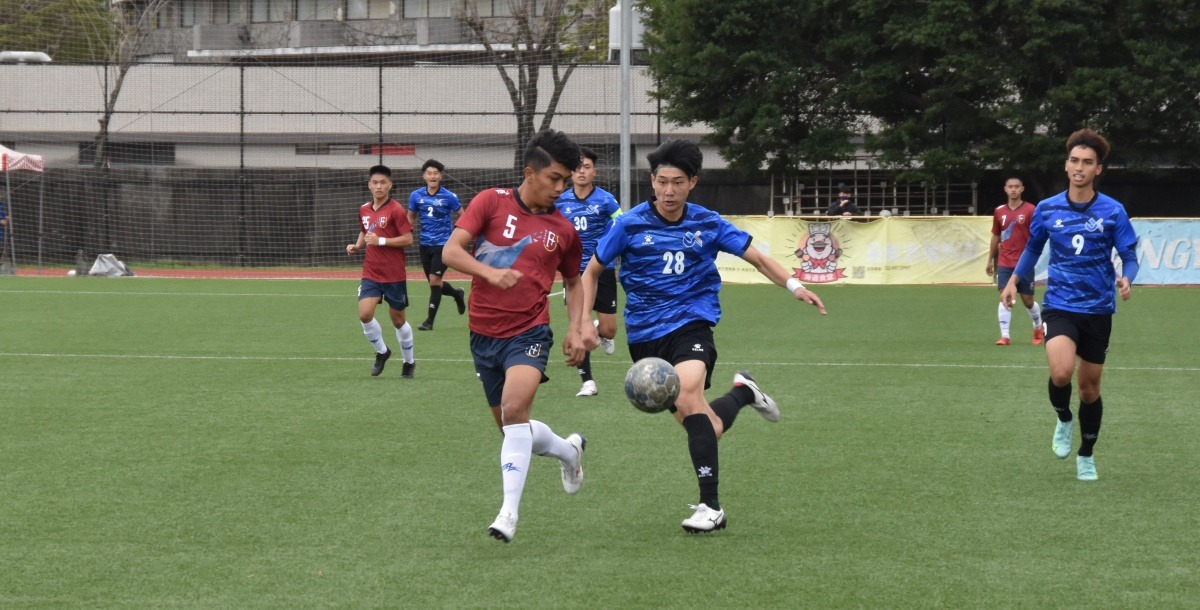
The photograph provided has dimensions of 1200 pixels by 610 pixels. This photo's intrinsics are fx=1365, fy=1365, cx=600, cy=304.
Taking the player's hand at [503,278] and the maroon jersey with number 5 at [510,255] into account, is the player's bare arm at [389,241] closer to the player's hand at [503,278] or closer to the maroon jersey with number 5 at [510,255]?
the maroon jersey with number 5 at [510,255]

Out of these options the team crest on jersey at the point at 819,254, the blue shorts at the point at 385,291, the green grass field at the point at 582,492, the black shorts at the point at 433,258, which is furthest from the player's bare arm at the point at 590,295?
the team crest on jersey at the point at 819,254

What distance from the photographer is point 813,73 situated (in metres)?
31.8

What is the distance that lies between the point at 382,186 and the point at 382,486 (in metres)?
5.52

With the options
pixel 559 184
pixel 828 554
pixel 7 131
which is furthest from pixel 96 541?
pixel 7 131

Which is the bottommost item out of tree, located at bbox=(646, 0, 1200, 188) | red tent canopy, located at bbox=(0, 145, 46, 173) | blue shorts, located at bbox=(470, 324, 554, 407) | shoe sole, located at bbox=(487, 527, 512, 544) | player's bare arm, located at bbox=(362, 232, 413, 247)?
shoe sole, located at bbox=(487, 527, 512, 544)

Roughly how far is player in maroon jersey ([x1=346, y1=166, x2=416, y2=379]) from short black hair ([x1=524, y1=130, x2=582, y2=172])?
20.1ft

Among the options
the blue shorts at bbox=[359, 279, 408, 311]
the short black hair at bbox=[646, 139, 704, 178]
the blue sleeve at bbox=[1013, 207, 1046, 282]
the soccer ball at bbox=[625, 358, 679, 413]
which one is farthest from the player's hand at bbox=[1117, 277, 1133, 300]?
the blue shorts at bbox=[359, 279, 408, 311]

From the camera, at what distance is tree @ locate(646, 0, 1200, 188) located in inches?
1128

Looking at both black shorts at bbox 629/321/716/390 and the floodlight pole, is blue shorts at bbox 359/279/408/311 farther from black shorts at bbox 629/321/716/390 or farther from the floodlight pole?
the floodlight pole

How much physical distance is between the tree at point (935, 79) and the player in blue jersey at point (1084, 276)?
72.3ft

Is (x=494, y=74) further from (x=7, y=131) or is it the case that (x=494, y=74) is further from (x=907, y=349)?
(x=907, y=349)

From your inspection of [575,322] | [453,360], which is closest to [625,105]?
[453,360]

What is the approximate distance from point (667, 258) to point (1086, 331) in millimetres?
2585

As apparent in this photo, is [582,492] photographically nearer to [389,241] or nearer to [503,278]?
[503,278]
